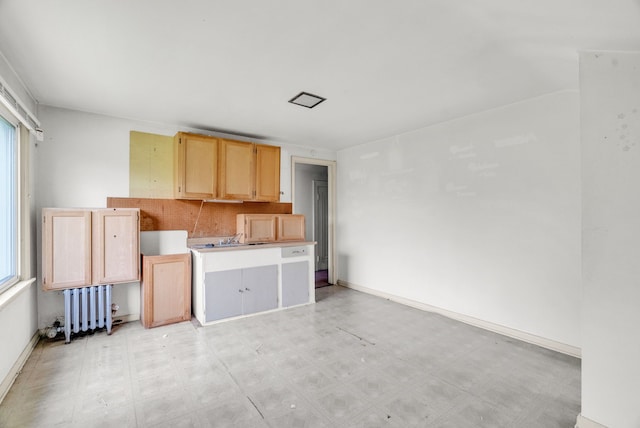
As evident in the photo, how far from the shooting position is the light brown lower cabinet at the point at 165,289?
127 inches

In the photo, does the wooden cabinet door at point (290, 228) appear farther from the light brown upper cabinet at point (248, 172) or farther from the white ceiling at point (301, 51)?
the white ceiling at point (301, 51)

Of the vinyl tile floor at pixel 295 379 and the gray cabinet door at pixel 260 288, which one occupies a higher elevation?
the gray cabinet door at pixel 260 288

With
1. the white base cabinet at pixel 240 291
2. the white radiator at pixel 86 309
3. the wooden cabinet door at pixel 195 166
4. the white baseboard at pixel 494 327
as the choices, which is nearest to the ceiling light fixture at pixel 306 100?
the wooden cabinet door at pixel 195 166

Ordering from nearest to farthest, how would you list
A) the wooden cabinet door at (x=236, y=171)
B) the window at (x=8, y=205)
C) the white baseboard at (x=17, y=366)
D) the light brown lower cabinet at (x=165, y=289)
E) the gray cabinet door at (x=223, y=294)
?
1. the white baseboard at (x=17, y=366)
2. the window at (x=8, y=205)
3. the light brown lower cabinet at (x=165, y=289)
4. the gray cabinet door at (x=223, y=294)
5. the wooden cabinet door at (x=236, y=171)

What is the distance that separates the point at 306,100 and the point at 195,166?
5.27ft

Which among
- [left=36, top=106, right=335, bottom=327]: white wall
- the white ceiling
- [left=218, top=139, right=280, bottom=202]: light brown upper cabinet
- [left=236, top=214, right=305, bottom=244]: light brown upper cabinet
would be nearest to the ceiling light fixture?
the white ceiling

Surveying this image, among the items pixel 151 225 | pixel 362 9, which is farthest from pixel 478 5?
pixel 151 225

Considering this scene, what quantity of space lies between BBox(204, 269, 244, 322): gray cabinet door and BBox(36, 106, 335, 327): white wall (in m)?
0.94

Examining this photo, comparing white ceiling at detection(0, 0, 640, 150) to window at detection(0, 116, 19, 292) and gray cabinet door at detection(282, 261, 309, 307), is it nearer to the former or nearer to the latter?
window at detection(0, 116, 19, 292)

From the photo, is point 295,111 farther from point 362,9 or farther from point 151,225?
point 151,225

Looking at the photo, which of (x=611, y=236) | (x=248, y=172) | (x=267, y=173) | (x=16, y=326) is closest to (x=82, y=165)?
(x=16, y=326)

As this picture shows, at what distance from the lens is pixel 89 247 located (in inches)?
116

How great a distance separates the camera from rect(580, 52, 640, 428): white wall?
1599 mm

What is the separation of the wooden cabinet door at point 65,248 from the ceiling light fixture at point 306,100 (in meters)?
2.36
